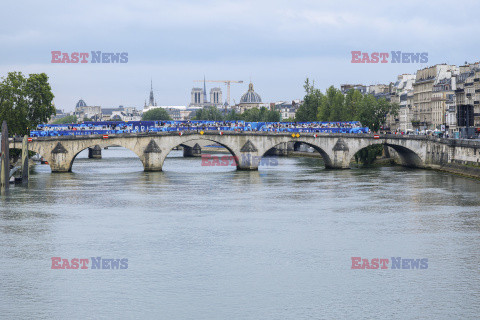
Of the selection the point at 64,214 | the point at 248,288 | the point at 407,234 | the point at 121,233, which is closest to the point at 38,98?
the point at 64,214

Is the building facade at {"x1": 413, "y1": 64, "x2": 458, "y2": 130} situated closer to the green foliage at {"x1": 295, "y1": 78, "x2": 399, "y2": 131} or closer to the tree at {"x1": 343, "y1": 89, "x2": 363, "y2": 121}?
the green foliage at {"x1": 295, "y1": 78, "x2": 399, "y2": 131}

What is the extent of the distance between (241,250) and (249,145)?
4251cm

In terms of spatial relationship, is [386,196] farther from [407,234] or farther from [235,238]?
[235,238]

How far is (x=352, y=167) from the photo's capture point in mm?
82438

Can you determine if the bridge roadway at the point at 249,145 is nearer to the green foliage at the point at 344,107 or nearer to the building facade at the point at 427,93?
the green foliage at the point at 344,107

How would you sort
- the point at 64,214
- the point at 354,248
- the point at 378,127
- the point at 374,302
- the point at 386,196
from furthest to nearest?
the point at 378,127
the point at 386,196
the point at 64,214
the point at 354,248
the point at 374,302

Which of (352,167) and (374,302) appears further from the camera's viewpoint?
(352,167)

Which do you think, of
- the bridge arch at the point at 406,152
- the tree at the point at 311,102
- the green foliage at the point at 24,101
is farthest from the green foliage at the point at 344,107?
the green foliage at the point at 24,101

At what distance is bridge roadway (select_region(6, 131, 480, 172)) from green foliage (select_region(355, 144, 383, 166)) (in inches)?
153

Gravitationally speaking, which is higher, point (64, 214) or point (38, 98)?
point (38, 98)

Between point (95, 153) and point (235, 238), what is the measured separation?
82.4 m

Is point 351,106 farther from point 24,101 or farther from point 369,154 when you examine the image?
point 24,101

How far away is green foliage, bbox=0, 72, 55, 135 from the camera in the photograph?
76.1 m

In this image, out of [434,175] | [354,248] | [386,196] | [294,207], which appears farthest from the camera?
[434,175]
